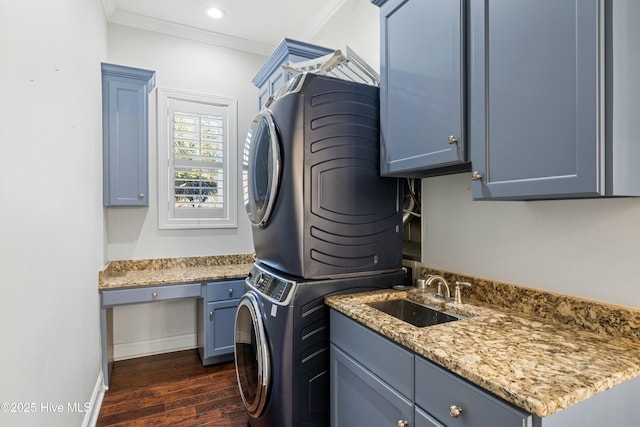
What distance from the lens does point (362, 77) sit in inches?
78.9

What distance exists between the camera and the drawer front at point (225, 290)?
2.77m

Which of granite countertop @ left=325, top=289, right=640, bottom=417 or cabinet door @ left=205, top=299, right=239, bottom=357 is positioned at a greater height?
granite countertop @ left=325, top=289, right=640, bottom=417

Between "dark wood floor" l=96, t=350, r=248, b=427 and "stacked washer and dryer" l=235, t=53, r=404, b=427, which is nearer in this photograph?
"stacked washer and dryer" l=235, t=53, r=404, b=427

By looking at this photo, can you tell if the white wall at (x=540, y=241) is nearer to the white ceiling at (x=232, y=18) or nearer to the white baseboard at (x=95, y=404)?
the white ceiling at (x=232, y=18)

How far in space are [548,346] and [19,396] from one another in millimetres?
1598

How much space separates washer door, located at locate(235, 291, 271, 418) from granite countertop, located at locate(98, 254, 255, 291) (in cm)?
87

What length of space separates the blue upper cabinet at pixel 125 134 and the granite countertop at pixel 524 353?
2.21 m

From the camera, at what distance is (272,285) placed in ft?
5.62

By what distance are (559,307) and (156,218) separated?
9.86 ft

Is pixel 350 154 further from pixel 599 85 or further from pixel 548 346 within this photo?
pixel 548 346

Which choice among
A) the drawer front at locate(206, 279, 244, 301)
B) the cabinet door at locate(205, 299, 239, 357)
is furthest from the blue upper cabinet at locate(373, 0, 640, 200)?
the cabinet door at locate(205, 299, 239, 357)

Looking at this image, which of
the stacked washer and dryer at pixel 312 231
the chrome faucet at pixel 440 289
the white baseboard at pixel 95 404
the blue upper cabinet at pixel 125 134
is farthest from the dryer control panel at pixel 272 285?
the blue upper cabinet at pixel 125 134

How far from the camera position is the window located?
311 cm

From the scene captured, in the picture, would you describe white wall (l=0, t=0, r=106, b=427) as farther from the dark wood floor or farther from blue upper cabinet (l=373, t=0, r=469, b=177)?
blue upper cabinet (l=373, t=0, r=469, b=177)
